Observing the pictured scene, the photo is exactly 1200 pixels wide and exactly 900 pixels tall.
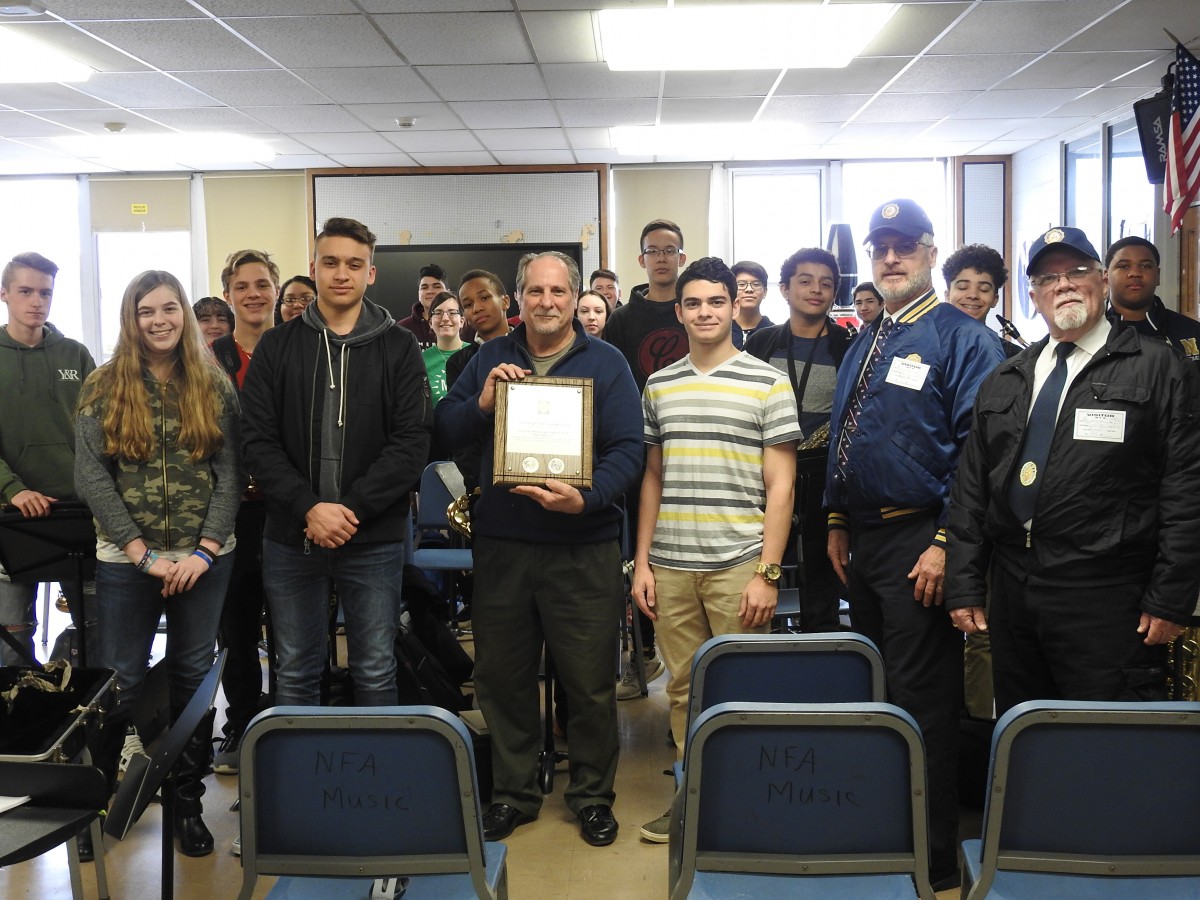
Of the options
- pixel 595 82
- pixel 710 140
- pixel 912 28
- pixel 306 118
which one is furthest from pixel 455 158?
pixel 912 28

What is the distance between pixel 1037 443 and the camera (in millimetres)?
2314

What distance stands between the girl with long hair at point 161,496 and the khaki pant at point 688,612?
4.28 feet

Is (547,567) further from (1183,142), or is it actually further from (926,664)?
(1183,142)

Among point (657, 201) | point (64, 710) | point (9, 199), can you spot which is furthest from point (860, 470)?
point (9, 199)

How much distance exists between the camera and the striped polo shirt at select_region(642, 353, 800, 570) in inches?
110

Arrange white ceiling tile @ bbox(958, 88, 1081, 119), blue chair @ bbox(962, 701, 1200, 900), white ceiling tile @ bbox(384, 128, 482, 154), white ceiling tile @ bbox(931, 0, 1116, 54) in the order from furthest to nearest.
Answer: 1. white ceiling tile @ bbox(384, 128, 482, 154)
2. white ceiling tile @ bbox(958, 88, 1081, 119)
3. white ceiling tile @ bbox(931, 0, 1116, 54)
4. blue chair @ bbox(962, 701, 1200, 900)

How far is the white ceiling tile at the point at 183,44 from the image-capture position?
5.63m

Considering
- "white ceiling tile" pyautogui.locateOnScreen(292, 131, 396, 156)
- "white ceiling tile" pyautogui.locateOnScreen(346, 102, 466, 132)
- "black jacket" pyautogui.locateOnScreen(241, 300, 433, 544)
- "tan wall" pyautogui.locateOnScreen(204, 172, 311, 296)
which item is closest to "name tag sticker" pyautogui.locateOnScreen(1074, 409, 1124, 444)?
"black jacket" pyautogui.locateOnScreen(241, 300, 433, 544)

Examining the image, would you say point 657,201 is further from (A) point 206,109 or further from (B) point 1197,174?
(B) point 1197,174

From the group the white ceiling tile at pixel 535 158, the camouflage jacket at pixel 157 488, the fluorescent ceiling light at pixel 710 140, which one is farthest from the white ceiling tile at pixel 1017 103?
the camouflage jacket at pixel 157 488

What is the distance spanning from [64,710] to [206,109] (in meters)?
6.69

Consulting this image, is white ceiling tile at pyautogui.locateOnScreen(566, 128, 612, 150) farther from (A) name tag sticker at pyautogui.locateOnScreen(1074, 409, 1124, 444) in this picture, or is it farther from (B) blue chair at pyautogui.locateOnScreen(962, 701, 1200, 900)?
(B) blue chair at pyautogui.locateOnScreen(962, 701, 1200, 900)

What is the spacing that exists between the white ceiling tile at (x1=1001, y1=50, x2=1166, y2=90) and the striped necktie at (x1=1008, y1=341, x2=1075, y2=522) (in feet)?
16.9

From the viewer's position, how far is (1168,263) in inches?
284
